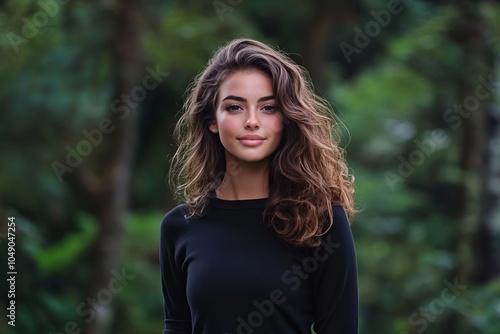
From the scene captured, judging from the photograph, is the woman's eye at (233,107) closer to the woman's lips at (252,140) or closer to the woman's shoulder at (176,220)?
the woman's lips at (252,140)

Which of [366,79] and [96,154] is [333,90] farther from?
[96,154]

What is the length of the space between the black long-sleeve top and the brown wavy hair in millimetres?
49

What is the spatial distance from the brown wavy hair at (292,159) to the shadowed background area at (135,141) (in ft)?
16.2

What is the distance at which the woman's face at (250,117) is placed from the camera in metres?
2.63

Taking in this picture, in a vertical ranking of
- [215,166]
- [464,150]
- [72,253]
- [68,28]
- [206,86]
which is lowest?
[72,253]

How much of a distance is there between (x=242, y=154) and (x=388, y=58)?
1106 cm

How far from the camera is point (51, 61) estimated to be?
9625 mm

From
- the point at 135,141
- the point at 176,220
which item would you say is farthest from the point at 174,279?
the point at 135,141

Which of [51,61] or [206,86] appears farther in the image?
[51,61]

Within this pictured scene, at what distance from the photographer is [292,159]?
267cm

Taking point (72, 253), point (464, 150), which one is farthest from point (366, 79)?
point (72, 253)

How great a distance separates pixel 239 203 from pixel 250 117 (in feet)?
0.90

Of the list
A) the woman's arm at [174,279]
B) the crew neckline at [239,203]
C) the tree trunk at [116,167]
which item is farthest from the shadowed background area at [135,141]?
the crew neckline at [239,203]

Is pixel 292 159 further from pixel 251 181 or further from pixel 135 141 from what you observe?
pixel 135 141
